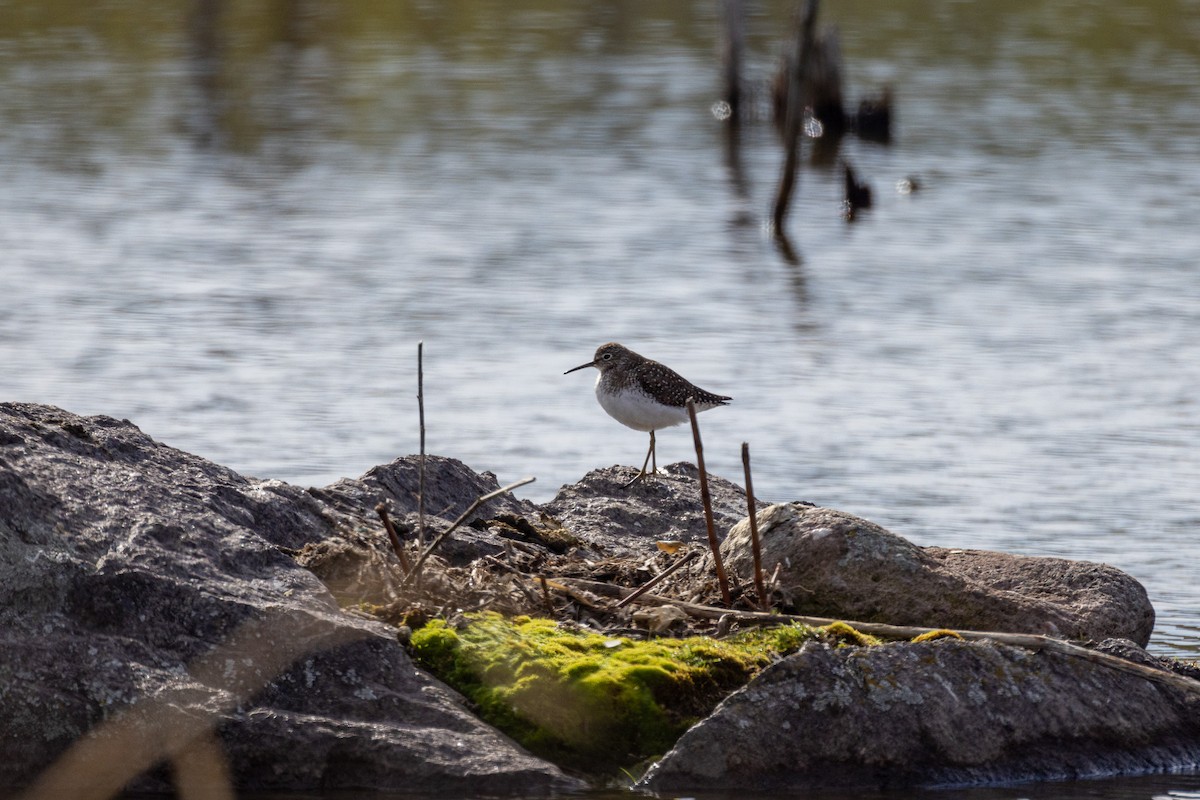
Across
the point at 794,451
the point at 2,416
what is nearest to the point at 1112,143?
the point at 794,451

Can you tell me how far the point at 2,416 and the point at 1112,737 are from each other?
14.7 feet

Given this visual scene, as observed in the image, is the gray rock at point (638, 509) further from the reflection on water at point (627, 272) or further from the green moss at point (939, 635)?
the reflection on water at point (627, 272)

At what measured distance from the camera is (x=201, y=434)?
14.6 metres

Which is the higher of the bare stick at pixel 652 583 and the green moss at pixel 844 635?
the bare stick at pixel 652 583

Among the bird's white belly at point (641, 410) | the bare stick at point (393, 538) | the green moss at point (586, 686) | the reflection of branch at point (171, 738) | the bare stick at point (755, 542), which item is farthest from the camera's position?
the bird's white belly at point (641, 410)

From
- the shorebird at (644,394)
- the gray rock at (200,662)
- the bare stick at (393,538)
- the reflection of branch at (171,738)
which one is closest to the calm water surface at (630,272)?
the shorebird at (644,394)

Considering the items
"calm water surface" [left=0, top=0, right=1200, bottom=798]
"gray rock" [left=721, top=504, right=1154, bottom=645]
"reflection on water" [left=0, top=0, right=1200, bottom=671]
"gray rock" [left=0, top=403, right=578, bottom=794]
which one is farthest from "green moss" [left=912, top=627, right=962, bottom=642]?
"reflection on water" [left=0, top=0, right=1200, bottom=671]

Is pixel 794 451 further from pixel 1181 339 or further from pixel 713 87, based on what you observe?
pixel 713 87

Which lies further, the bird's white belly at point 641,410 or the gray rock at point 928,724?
the bird's white belly at point 641,410

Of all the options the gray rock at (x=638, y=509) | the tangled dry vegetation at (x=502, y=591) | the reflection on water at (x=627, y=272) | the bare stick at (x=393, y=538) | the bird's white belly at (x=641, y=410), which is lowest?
the reflection on water at (x=627, y=272)

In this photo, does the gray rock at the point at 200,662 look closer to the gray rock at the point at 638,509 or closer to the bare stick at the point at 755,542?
the bare stick at the point at 755,542

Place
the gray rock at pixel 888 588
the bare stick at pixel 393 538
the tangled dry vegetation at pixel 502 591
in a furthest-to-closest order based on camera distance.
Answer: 1. the gray rock at pixel 888 588
2. the tangled dry vegetation at pixel 502 591
3. the bare stick at pixel 393 538

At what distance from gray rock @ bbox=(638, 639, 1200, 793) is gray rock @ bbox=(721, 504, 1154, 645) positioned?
22.2 inches

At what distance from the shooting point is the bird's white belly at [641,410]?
1039 centimetres
